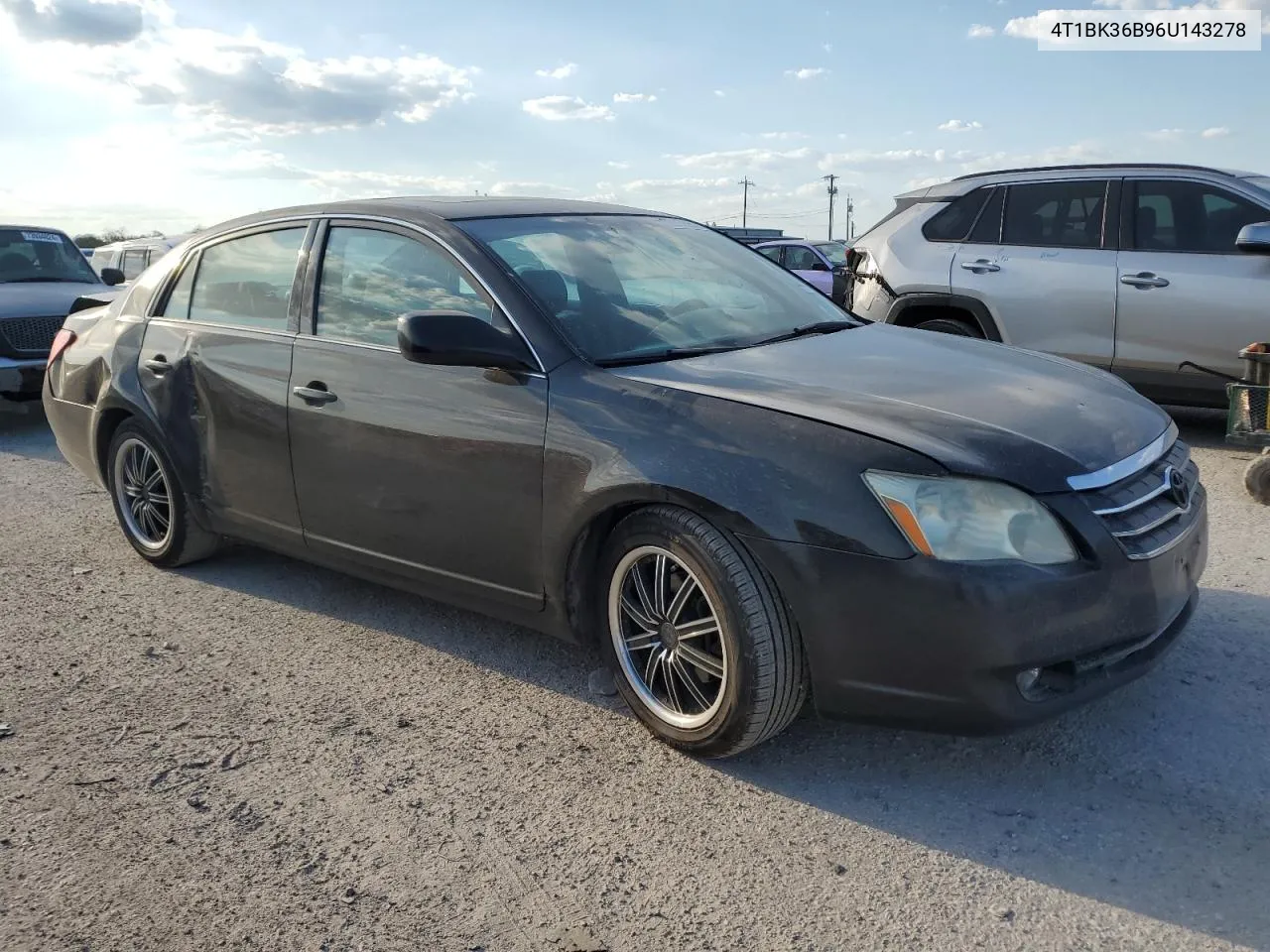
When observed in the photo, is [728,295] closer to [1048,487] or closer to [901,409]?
[901,409]

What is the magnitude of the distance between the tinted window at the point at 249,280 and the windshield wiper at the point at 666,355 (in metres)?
1.53

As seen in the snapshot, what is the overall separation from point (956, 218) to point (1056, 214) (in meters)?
0.70

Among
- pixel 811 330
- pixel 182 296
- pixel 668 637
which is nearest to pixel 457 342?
pixel 668 637

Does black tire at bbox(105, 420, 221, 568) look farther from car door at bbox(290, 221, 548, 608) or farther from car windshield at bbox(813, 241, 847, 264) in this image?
car windshield at bbox(813, 241, 847, 264)

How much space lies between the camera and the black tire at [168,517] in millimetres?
4789

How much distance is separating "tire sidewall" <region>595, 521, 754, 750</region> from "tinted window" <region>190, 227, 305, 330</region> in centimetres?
184

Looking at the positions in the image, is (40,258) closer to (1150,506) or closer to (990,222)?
(990,222)

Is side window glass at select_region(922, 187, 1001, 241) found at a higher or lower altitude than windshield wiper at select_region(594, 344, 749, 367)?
higher

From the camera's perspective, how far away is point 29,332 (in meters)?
9.30

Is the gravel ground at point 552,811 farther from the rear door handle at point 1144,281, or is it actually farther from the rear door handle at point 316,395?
the rear door handle at point 1144,281

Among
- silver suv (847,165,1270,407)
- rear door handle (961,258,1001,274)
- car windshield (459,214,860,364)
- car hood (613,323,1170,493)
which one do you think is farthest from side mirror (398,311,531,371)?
rear door handle (961,258,1001,274)

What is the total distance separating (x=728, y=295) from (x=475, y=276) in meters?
1.00

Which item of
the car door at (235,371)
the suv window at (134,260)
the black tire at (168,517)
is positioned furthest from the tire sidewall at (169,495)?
the suv window at (134,260)

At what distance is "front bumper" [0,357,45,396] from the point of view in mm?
9016
